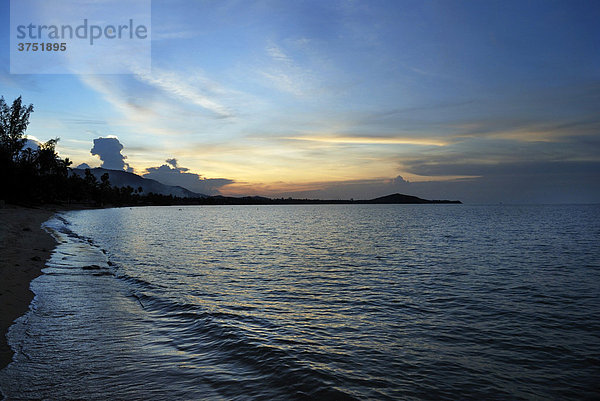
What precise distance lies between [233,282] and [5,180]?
94.9 m

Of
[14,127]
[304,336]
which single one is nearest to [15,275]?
[304,336]

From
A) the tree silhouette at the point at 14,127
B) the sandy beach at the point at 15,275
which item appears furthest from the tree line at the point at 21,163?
the sandy beach at the point at 15,275

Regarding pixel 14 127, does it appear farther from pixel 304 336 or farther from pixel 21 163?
pixel 304 336

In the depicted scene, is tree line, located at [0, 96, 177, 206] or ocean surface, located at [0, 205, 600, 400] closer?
ocean surface, located at [0, 205, 600, 400]

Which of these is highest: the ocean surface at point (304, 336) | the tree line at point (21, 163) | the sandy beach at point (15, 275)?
the tree line at point (21, 163)

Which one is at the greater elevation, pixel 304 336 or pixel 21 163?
pixel 21 163

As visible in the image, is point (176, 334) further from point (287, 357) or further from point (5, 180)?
point (5, 180)

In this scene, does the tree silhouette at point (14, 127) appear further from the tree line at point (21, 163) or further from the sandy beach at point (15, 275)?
the sandy beach at point (15, 275)

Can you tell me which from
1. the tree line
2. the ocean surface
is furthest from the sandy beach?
the tree line

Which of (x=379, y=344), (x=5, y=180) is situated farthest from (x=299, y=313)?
(x=5, y=180)

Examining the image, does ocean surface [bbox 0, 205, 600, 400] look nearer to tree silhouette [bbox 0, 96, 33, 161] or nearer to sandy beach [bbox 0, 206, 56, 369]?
sandy beach [bbox 0, 206, 56, 369]

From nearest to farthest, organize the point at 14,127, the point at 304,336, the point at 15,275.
Result: the point at 304,336
the point at 15,275
the point at 14,127

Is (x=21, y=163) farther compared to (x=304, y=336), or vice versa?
(x=21, y=163)

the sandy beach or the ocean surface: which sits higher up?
the sandy beach
